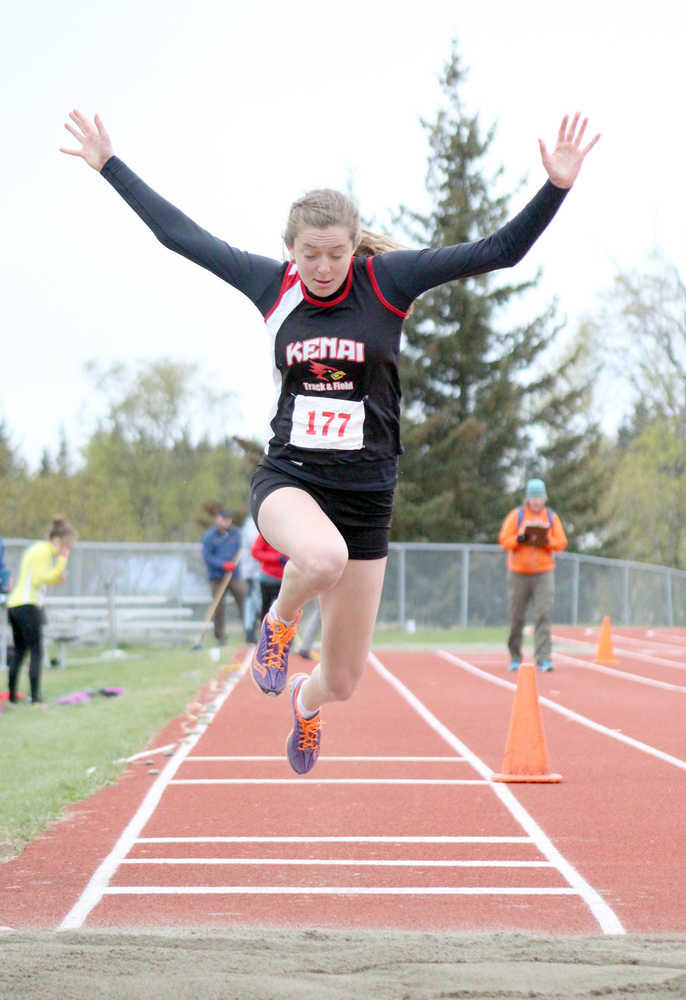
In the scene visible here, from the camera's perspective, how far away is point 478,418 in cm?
3647

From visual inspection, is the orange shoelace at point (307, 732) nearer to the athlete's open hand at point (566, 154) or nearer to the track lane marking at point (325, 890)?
the track lane marking at point (325, 890)

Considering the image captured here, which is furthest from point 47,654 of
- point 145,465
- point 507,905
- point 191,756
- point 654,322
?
point 654,322

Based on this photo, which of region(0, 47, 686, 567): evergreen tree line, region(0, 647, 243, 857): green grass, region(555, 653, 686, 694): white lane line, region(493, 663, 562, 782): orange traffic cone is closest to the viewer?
region(0, 647, 243, 857): green grass

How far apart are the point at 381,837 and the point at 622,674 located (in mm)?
9801

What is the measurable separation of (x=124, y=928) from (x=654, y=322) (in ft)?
127

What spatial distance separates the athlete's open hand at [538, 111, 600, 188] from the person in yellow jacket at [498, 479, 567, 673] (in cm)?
959

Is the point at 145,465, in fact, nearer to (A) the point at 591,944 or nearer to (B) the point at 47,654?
(B) the point at 47,654

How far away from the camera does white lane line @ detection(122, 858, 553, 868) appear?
5500 mm

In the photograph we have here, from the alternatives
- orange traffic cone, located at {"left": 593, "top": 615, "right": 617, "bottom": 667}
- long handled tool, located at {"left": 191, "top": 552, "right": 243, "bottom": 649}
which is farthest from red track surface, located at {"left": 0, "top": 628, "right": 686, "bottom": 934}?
long handled tool, located at {"left": 191, "top": 552, "right": 243, "bottom": 649}

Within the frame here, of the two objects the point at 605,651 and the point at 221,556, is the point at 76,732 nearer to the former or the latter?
the point at 605,651

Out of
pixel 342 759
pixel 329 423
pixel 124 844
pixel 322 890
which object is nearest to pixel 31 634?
pixel 342 759

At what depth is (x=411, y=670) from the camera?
16.0 m

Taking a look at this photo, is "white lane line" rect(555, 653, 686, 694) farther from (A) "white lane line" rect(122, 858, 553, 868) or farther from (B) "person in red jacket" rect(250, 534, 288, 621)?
(A) "white lane line" rect(122, 858, 553, 868)

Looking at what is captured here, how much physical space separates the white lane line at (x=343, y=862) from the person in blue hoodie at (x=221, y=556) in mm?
14277
